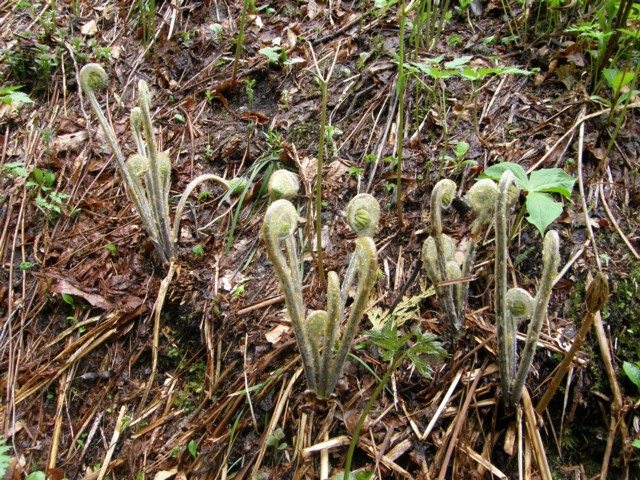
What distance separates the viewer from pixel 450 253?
1.61 m

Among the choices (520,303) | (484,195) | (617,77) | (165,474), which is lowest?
(165,474)

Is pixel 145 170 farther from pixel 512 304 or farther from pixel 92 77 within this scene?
pixel 512 304

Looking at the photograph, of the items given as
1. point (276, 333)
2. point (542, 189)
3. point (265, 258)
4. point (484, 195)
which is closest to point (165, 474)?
point (276, 333)

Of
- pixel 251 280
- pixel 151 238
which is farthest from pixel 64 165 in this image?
pixel 251 280

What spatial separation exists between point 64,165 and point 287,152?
1328mm

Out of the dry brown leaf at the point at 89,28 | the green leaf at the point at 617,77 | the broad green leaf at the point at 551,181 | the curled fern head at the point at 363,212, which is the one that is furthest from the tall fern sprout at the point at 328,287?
the dry brown leaf at the point at 89,28

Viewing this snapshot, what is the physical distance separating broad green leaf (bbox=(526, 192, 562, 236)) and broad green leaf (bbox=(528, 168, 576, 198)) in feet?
0.12

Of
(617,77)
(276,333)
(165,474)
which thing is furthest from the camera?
(617,77)

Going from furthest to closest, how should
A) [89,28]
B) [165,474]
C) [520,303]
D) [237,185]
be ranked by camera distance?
[89,28], [237,185], [165,474], [520,303]

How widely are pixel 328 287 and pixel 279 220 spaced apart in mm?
241

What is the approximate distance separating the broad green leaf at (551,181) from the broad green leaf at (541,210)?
36 mm

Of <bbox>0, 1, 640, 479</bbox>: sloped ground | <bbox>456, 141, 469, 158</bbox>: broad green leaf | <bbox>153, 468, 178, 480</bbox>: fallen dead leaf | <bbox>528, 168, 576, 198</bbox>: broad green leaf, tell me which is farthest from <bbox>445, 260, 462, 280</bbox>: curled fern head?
<bbox>153, 468, 178, 480</bbox>: fallen dead leaf

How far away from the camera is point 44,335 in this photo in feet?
6.99

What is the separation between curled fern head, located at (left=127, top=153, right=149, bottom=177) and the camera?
1879 millimetres
